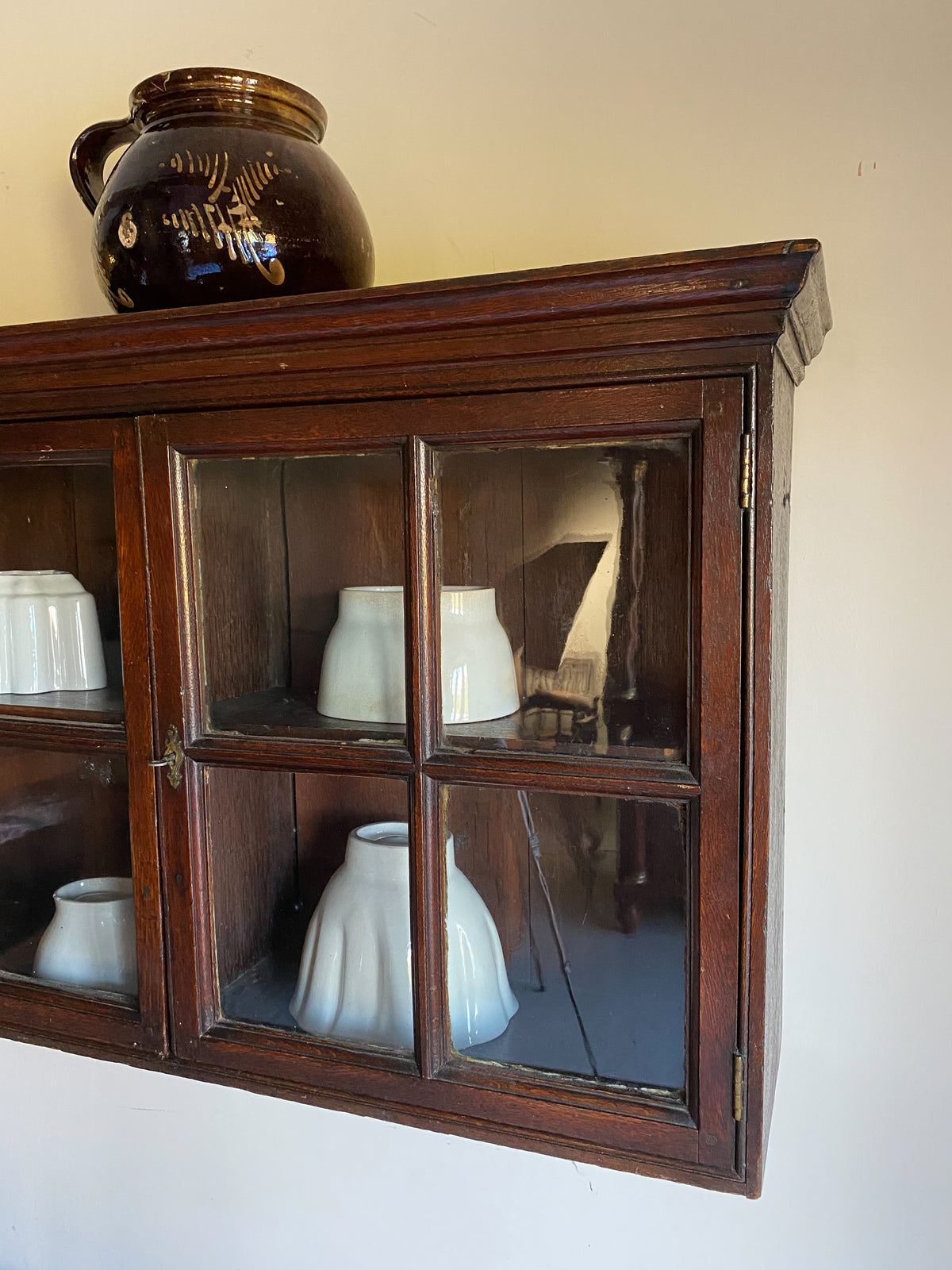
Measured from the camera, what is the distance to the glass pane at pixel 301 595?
510mm

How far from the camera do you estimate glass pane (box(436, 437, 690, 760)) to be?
46 centimetres

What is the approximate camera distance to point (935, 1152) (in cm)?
64

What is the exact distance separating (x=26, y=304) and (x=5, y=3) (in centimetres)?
25

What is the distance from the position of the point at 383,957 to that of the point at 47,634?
0.29 m

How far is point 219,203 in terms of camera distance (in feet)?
1.69

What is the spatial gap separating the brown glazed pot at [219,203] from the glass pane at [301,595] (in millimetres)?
103

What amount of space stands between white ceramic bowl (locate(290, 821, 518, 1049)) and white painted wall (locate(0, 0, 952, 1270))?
24cm

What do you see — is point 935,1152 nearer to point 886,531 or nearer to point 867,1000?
point 867,1000

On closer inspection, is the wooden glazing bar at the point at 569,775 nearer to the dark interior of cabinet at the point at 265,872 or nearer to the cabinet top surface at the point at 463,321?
the dark interior of cabinet at the point at 265,872

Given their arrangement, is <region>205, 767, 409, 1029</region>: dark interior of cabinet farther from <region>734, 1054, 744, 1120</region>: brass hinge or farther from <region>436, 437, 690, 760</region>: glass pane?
<region>734, 1054, 744, 1120</region>: brass hinge

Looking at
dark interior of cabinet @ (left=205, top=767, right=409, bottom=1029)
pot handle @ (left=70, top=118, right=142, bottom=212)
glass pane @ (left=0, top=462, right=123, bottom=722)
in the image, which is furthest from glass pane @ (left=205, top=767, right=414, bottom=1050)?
pot handle @ (left=70, top=118, right=142, bottom=212)

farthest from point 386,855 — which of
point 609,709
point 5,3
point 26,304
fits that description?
point 5,3

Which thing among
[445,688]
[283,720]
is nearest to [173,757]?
[283,720]

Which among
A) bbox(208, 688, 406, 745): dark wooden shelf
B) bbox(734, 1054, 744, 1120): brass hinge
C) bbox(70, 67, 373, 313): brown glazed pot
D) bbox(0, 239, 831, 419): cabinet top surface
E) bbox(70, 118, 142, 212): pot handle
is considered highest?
bbox(70, 118, 142, 212): pot handle
